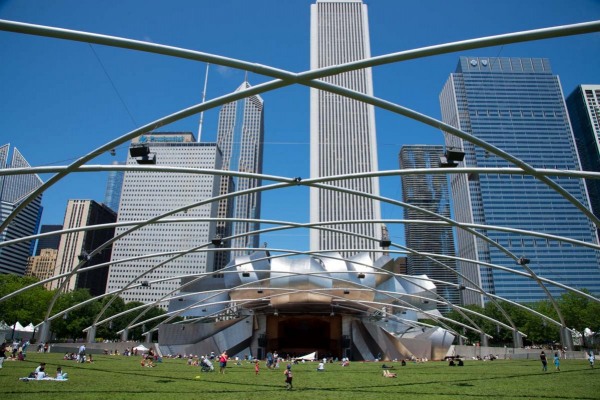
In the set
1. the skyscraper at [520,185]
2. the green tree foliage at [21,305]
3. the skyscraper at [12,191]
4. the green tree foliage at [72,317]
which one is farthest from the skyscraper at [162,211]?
the green tree foliage at [21,305]

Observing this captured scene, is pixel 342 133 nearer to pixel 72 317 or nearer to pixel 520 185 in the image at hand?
pixel 520 185

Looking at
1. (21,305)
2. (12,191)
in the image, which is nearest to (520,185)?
(21,305)

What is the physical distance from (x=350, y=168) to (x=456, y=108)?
6093 cm

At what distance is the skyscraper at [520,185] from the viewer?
540ft

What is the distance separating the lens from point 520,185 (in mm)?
175375

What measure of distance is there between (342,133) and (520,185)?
76.6 metres

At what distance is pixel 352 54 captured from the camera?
18625cm

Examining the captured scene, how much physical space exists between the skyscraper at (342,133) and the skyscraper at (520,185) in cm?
3753

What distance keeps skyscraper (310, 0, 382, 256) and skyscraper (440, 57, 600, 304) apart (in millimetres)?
37532

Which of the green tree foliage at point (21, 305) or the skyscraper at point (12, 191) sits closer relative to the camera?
the green tree foliage at point (21, 305)

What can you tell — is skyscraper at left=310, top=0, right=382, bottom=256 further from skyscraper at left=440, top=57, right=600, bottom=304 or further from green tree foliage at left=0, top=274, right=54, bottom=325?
green tree foliage at left=0, top=274, right=54, bottom=325

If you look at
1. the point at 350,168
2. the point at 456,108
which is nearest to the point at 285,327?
the point at 350,168

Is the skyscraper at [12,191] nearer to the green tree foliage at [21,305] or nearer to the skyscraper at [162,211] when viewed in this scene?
the green tree foliage at [21,305]

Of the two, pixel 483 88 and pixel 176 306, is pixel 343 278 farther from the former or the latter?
pixel 483 88
